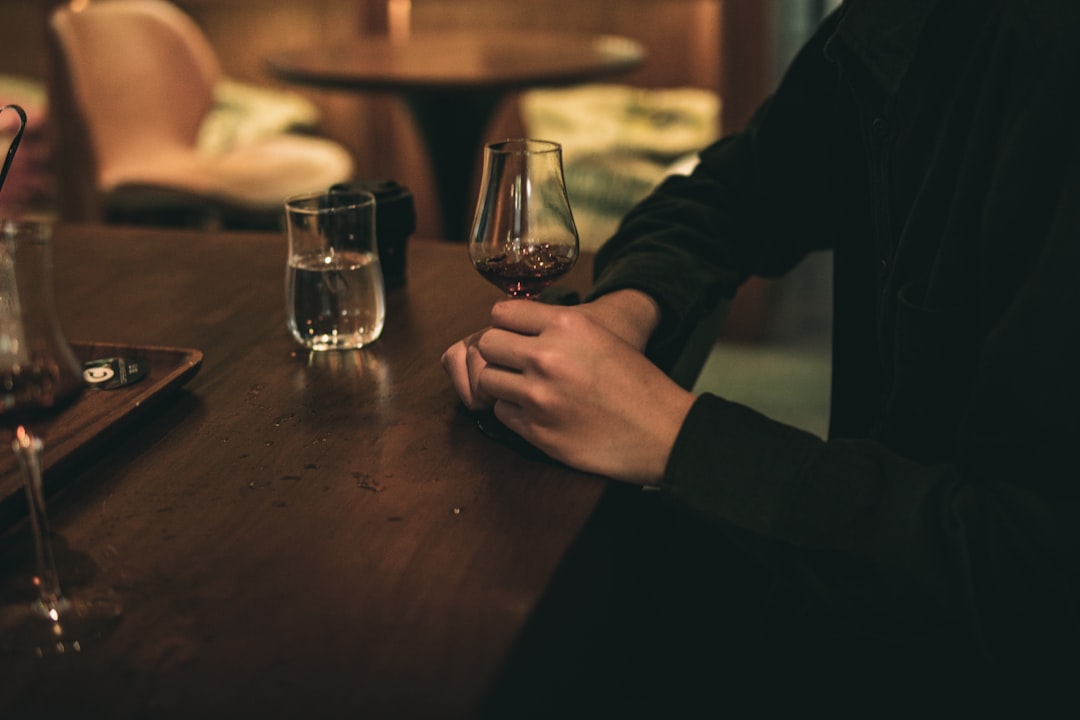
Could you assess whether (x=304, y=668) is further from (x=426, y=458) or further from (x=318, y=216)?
(x=318, y=216)

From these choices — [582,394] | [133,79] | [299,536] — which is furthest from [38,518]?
[133,79]

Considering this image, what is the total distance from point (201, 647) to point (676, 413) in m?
0.39

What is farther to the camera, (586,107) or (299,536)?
(586,107)

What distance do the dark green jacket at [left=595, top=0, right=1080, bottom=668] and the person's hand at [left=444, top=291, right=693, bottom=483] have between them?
0.10 ft

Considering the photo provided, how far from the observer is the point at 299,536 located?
81 cm

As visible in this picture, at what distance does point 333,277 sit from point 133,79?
9.31 ft

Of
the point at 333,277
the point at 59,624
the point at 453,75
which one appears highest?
the point at 453,75

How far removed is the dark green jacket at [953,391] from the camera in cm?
77

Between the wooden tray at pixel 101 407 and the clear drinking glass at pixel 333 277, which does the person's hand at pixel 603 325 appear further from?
the wooden tray at pixel 101 407

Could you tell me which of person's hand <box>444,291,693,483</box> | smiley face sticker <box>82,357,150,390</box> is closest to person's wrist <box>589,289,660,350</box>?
person's hand <box>444,291,693,483</box>

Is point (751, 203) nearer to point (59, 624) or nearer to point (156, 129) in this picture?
point (59, 624)

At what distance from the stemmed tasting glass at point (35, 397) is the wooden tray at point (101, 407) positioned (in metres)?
0.08

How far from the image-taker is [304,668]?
67 cm

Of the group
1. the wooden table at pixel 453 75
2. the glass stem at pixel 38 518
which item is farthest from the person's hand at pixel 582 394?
the wooden table at pixel 453 75
